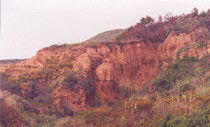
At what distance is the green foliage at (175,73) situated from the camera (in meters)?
17.4

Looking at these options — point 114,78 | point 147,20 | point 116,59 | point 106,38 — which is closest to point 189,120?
point 114,78

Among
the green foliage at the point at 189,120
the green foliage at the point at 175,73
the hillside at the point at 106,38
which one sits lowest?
the green foliage at the point at 189,120

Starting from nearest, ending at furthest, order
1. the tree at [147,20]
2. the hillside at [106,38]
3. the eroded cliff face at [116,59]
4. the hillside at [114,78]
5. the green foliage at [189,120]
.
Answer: the green foliage at [189,120] → the hillside at [114,78] → the eroded cliff face at [116,59] → the tree at [147,20] → the hillside at [106,38]

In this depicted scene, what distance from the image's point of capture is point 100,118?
11141mm

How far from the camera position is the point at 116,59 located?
22484mm

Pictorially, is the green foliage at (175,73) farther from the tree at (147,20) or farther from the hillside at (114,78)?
the tree at (147,20)

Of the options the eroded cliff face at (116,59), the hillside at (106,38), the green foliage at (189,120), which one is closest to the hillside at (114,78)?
the eroded cliff face at (116,59)

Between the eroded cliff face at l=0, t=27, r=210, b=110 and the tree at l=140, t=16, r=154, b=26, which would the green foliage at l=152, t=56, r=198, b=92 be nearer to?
the eroded cliff face at l=0, t=27, r=210, b=110

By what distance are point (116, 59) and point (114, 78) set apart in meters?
2.24

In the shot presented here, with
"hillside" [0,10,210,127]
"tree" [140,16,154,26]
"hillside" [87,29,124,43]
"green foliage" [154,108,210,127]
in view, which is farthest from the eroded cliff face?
"green foliage" [154,108,210,127]

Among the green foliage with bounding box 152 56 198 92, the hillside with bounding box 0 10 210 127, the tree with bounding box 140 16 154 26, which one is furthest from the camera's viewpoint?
the tree with bounding box 140 16 154 26

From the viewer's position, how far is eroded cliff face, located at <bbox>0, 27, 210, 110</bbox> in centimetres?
2000

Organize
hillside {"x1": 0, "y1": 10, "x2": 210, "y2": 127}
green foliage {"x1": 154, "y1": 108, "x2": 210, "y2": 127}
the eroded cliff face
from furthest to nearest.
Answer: the eroded cliff face
hillside {"x1": 0, "y1": 10, "x2": 210, "y2": 127}
green foliage {"x1": 154, "y1": 108, "x2": 210, "y2": 127}

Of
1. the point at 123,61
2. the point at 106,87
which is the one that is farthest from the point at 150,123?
the point at 123,61
